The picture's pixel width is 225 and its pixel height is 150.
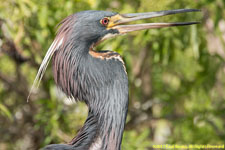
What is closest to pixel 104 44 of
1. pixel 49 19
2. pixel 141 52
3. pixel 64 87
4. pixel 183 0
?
pixel 49 19

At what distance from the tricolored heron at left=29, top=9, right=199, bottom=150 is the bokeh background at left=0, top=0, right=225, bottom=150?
1170 mm

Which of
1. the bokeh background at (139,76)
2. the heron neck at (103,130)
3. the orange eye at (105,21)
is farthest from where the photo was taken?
the bokeh background at (139,76)

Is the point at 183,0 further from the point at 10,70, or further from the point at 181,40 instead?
the point at 10,70

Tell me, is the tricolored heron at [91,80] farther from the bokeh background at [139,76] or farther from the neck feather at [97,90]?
the bokeh background at [139,76]

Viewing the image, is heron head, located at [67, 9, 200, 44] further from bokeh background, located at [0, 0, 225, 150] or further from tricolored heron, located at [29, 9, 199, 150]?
bokeh background, located at [0, 0, 225, 150]

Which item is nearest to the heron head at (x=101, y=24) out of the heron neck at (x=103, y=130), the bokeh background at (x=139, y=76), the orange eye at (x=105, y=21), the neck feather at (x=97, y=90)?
the orange eye at (x=105, y=21)

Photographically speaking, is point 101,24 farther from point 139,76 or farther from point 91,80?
point 139,76

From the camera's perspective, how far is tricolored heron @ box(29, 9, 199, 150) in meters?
2.76

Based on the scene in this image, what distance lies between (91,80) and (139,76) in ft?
9.95

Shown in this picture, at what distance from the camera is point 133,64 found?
236 inches

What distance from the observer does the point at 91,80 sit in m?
2.76

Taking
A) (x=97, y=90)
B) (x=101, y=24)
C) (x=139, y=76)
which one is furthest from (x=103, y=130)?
(x=139, y=76)

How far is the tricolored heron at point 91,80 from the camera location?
2.76 meters

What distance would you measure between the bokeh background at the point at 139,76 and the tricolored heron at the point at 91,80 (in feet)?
3.84
